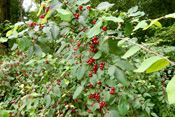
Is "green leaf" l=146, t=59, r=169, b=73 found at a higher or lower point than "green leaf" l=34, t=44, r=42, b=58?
higher

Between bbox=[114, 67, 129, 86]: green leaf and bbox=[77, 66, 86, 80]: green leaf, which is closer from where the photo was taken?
bbox=[114, 67, 129, 86]: green leaf

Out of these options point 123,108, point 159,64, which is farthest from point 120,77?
point 159,64

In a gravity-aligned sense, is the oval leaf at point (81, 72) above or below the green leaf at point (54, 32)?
below

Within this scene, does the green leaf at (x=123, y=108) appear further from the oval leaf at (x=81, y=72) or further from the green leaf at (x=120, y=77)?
the oval leaf at (x=81, y=72)

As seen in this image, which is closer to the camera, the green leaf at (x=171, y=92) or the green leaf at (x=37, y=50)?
the green leaf at (x=171, y=92)

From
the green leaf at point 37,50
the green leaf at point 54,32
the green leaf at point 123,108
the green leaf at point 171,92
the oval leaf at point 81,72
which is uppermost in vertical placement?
the green leaf at point 54,32

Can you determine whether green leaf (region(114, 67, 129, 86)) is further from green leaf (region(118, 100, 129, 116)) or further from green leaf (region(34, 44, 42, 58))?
green leaf (region(34, 44, 42, 58))

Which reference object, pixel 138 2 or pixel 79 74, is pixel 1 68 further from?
pixel 138 2

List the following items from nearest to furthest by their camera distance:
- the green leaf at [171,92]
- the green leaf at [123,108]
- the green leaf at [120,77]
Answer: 1. the green leaf at [171,92]
2. the green leaf at [120,77]
3. the green leaf at [123,108]

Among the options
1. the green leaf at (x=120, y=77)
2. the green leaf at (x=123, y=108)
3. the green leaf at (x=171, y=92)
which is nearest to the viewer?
the green leaf at (x=171, y=92)

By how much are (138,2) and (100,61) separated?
8539 millimetres

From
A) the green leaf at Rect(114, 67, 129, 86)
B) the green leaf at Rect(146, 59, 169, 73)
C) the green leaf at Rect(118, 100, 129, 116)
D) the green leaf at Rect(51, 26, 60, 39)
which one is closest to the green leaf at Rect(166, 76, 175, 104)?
the green leaf at Rect(146, 59, 169, 73)

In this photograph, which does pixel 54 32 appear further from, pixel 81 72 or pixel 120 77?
pixel 120 77

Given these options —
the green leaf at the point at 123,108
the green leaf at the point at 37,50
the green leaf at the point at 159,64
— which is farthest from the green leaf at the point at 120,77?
the green leaf at the point at 37,50
